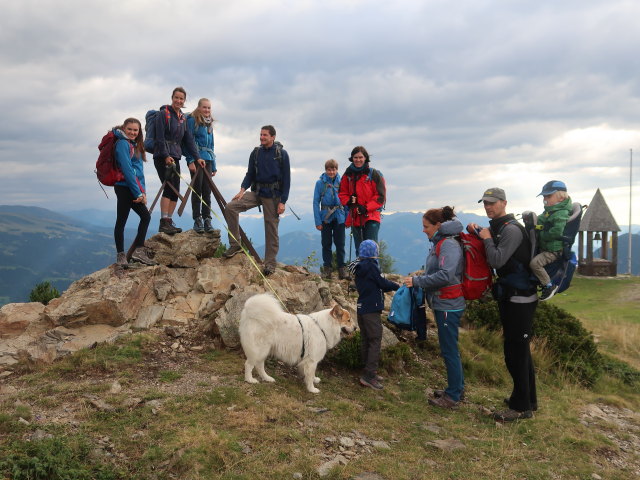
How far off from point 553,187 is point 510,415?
356cm

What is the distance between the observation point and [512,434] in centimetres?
624

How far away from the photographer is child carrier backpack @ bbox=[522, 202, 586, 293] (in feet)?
Result: 18.8

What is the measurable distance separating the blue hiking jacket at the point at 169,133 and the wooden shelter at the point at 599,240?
45.2 meters

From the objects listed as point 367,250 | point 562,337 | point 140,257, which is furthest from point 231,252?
point 562,337

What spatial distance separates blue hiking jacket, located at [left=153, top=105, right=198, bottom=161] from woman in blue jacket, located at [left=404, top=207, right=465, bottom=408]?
20.7 feet

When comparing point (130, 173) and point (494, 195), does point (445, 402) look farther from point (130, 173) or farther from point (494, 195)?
point (130, 173)

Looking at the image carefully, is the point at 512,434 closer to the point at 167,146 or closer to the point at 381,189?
the point at 381,189

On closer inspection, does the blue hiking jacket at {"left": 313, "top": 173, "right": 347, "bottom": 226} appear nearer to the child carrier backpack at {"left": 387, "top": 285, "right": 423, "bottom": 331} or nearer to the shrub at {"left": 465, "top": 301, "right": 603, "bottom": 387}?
the child carrier backpack at {"left": 387, "top": 285, "right": 423, "bottom": 331}

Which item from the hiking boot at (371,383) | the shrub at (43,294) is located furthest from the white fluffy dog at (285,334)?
the shrub at (43,294)

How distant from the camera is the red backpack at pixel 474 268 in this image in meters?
6.19

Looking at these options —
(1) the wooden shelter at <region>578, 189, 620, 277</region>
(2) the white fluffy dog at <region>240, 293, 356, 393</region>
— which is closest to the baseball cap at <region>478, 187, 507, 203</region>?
(2) the white fluffy dog at <region>240, 293, 356, 393</region>

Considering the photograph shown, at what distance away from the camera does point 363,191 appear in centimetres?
1001

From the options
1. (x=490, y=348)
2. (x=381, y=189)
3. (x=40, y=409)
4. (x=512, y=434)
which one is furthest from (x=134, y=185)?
(x=490, y=348)

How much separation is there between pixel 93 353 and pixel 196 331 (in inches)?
75.4
